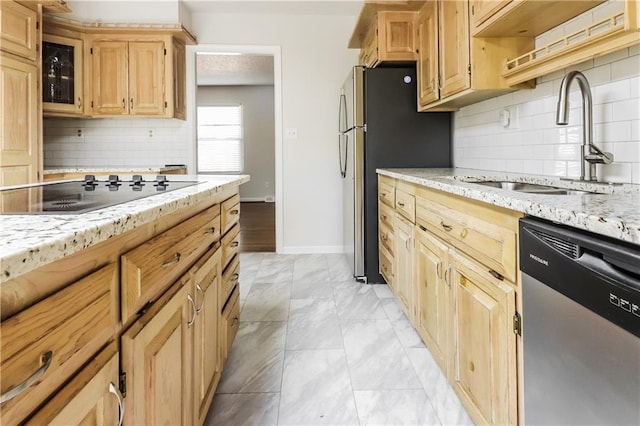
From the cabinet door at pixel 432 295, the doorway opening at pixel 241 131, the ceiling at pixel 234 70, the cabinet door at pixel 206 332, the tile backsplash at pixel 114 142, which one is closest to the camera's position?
the cabinet door at pixel 206 332

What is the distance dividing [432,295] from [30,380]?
1.57 metres

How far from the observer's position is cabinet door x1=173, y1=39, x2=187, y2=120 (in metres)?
3.98

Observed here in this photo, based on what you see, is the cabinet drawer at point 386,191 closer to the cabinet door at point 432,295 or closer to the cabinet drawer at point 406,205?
the cabinet drawer at point 406,205

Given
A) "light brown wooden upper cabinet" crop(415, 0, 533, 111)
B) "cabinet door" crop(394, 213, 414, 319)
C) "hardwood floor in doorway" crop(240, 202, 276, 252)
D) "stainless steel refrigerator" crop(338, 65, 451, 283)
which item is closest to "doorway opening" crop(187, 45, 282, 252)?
"hardwood floor in doorway" crop(240, 202, 276, 252)

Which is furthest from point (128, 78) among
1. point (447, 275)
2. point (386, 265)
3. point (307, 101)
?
point (447, 275)

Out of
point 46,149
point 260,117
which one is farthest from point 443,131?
point 260,117

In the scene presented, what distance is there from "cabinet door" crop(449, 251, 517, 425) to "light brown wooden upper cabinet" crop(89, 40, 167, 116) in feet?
11.3

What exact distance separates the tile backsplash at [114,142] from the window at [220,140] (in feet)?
15.1

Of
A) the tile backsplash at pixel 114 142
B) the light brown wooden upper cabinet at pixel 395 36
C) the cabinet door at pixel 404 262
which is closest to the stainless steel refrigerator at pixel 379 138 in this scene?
the light brown wooden upper cabinet at pixel 395 36

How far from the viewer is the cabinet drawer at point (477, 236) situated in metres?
1.10

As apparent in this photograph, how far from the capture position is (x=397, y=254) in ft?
8.20

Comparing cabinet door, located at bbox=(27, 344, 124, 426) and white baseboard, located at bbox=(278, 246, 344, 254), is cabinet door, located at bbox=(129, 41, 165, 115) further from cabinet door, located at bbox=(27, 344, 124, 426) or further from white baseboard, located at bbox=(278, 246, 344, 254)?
cabinet door, located at bbox=(27, 344, 124, 426)

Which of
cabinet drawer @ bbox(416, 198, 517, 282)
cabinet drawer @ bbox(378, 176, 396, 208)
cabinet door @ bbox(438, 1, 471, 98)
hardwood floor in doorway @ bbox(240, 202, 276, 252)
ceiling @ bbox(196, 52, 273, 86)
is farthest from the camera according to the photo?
ceiling @ bbox(196, 52, 273, 86)

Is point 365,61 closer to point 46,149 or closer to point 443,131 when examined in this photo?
point 443,131
